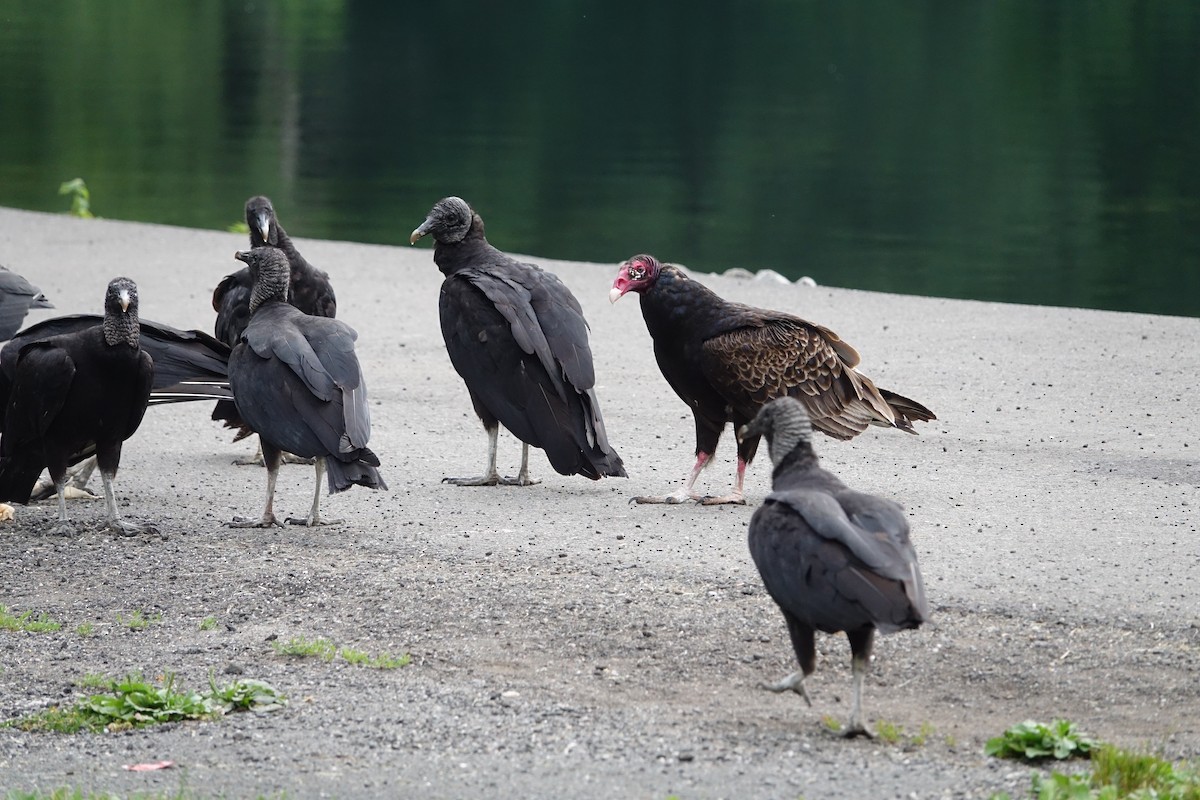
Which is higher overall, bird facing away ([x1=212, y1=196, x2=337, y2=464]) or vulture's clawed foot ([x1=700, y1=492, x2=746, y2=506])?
bird facing away ([x1=212, y1=196, x2=337, y2=464])

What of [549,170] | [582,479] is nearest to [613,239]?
[549,170]

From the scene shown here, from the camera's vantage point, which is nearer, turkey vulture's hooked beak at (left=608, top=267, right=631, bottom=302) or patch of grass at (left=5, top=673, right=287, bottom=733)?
patch of grass at (left=5, top=673, right=287, bottom=733)

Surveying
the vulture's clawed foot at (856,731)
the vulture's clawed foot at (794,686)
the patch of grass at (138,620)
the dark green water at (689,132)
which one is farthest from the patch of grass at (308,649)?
the dark green water at (689,132)

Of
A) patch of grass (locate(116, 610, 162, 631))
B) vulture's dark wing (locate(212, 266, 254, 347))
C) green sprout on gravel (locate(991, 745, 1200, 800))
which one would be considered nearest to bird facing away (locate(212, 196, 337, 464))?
vulture's dark wing (locate(212, 266, 254, 347))

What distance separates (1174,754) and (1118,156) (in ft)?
74.4

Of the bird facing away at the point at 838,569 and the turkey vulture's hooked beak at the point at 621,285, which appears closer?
the bird facing away at the point at 838,569

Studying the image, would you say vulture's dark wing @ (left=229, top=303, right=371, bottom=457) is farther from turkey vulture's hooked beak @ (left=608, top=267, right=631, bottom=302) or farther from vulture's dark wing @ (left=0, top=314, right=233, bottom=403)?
turkey vulture's hooked beak @ (left=608, top=267, right=631, bottom=302)

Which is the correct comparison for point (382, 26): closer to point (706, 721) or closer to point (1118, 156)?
point (1118, 156)

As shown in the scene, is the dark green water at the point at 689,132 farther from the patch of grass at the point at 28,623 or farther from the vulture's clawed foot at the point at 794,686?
the vulture's clawed foot at the point at 794,686

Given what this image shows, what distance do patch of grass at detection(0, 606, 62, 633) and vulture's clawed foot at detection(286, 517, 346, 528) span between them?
4.11 feet

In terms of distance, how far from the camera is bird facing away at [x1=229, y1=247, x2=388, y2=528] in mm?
5926

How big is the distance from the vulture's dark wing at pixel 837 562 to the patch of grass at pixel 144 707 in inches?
55.0

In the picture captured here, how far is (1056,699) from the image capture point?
4504 mm

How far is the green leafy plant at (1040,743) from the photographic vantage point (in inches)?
154
